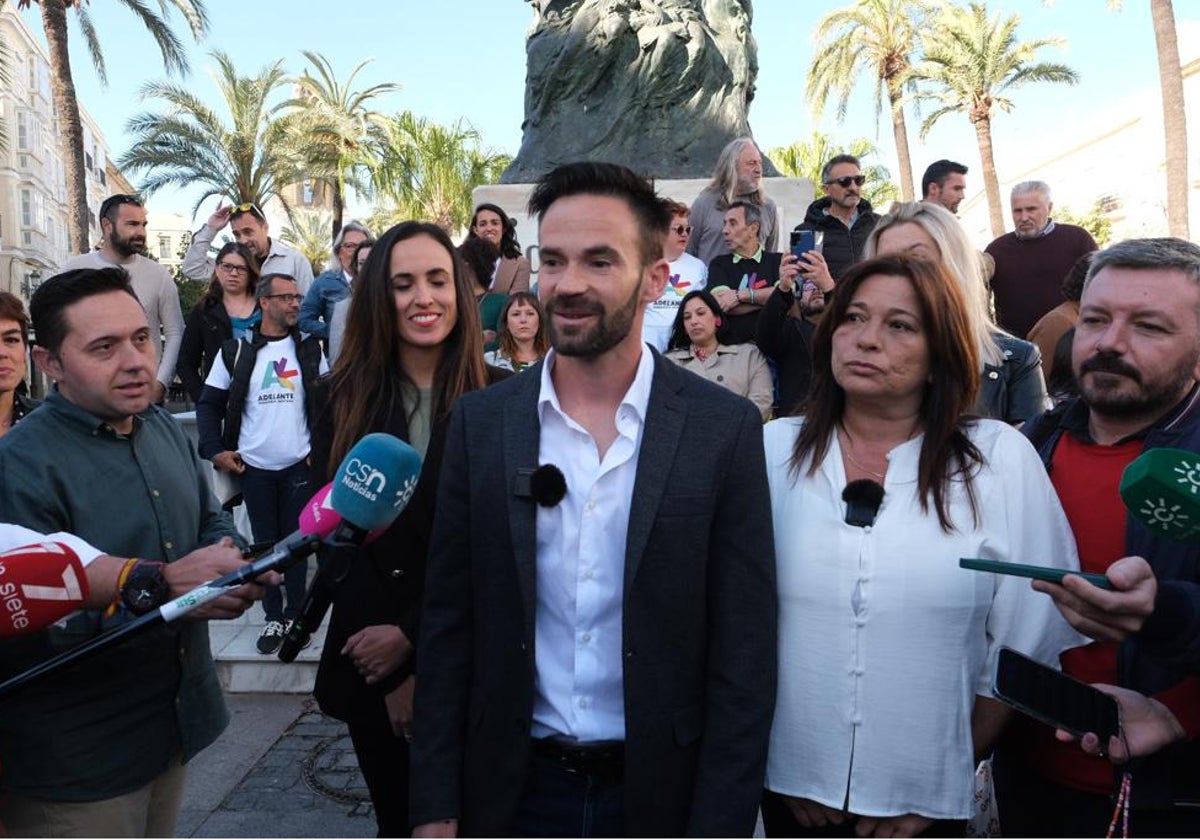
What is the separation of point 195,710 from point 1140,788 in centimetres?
240

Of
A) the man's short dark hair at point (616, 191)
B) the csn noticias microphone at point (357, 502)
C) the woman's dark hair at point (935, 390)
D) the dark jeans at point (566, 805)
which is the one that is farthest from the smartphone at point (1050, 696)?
the csn noticias microphone at point (357, 502)

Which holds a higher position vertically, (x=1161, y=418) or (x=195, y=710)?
(x=1161, y=418)

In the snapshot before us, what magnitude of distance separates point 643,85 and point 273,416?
265 inches

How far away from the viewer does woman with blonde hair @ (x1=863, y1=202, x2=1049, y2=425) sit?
11.9 feet

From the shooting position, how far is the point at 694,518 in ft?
7.09

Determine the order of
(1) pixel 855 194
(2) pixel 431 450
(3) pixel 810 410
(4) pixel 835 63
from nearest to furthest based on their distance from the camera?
(3) pixel 810 410 → (2) pixel 431 450 → (1) pixel 855 194 → (4) pixel 835 63

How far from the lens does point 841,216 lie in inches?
267

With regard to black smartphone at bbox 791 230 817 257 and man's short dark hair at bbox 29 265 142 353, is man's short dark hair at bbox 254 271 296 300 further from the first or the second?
man's short dark hair at bbox 29 265 142 353

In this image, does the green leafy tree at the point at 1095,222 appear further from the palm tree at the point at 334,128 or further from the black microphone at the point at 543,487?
the black microphone at the point at 543,487

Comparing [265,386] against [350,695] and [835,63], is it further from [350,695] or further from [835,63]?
[835,63]

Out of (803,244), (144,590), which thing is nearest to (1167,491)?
(144,590)

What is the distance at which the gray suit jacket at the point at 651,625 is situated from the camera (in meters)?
2.12

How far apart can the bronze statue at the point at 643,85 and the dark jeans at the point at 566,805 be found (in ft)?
29.9

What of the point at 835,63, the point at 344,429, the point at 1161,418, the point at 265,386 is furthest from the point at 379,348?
the point at 835,63
